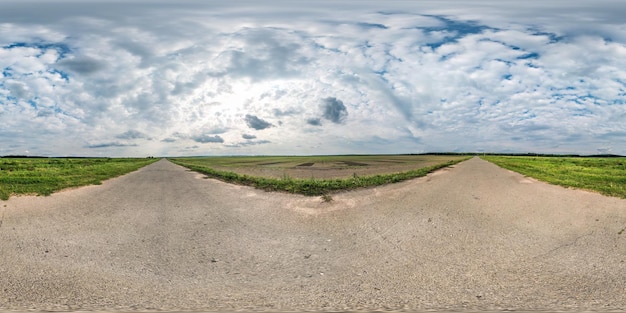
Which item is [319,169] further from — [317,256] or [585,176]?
[317,256]

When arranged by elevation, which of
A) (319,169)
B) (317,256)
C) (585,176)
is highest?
(585,176)

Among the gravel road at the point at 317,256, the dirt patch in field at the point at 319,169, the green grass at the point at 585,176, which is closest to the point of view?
the gravel road at the point at 317,256

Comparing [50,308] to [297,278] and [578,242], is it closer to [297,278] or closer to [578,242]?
[297,278]

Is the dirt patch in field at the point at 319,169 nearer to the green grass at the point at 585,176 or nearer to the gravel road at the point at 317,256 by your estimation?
the green grass at the point at 585,176

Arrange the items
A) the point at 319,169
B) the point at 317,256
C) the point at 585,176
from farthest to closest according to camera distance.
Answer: the point at 319,169 → the point at 585,176 → the point at 317,256

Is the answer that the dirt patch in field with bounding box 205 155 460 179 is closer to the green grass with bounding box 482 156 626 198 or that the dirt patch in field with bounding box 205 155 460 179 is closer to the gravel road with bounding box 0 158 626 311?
the green grass with bounding box 482 156 626 198

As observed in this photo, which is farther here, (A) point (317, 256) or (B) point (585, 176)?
(B) point (585, 176)

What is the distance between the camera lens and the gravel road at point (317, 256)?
→ 18.0ft

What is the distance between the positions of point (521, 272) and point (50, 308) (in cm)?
721

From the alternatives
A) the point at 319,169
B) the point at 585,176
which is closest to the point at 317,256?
the point at 585,176

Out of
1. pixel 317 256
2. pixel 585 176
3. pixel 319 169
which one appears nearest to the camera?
pixel 317 256

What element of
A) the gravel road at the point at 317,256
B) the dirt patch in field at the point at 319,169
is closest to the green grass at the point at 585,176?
the gravel road at the point at 317,256

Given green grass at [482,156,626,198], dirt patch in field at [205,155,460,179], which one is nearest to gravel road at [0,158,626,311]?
green grass at [482,156,626,198]

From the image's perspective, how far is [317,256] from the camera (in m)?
7.63
